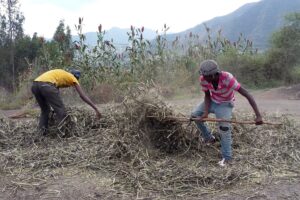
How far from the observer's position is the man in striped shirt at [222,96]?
5.28 meters

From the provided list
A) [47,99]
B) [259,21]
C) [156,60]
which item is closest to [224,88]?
[47,99]

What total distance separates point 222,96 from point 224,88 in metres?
0.12

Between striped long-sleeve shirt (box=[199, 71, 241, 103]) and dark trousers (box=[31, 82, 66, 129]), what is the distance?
2318 millimetres

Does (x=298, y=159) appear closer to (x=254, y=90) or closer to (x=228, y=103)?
(x=228, y=103)

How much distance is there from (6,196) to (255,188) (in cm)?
247

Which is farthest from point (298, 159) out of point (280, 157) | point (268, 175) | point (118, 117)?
point (118, 117)

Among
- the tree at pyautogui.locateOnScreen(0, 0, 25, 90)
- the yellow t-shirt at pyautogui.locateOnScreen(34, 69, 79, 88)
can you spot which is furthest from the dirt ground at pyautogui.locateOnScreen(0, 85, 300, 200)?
the tree at pyautogui.locateOnScreen(0, 0, 25, 90)

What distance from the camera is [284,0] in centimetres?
6406

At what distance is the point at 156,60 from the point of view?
41.8ft

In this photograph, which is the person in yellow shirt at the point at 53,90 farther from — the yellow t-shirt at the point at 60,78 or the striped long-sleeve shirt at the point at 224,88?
the striped long-sleeve shirt at the point at 224,88

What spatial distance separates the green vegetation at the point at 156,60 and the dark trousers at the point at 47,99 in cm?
365

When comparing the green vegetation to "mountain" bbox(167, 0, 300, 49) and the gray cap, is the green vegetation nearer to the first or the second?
the gray cap

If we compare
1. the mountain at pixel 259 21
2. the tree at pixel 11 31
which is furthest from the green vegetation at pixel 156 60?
the mountain at pixel 259 21

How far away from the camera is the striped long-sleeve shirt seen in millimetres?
5324
